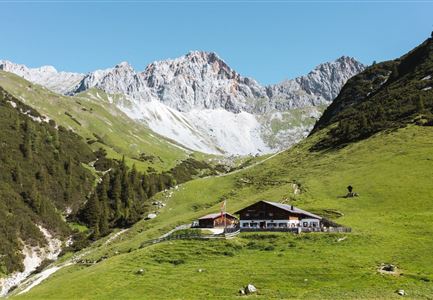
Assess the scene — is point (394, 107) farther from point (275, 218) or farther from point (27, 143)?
point (27, 143)

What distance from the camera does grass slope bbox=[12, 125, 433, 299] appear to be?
56656mm

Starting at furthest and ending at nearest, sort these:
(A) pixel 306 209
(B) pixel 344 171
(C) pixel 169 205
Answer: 1. (C) pixel 169 205
2. (B) pixel 344 171
3. (A) pixel 306 209

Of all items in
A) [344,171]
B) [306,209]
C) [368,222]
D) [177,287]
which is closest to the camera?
[177,287]

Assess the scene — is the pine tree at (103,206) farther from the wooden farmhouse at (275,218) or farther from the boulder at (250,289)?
the boulder at (250,289)

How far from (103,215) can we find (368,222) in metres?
103

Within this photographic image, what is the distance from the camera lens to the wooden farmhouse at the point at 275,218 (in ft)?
274

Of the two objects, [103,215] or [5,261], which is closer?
[5,261]

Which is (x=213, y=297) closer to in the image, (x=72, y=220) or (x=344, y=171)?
(x=344, y=171)

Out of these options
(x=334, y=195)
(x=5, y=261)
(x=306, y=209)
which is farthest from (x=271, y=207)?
(x=5, y=261)

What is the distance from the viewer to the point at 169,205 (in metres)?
141

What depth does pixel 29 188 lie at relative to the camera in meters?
162

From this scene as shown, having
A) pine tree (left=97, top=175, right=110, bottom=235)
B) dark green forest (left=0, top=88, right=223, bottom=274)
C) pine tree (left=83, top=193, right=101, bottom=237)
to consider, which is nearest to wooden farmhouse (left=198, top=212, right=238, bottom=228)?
dark green forest (left=0, top=88, right=223, bottom=274)

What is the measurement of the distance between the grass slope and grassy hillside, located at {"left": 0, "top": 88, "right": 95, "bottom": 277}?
30.2 metres

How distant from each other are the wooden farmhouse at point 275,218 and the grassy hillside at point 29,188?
72135 millimetres
